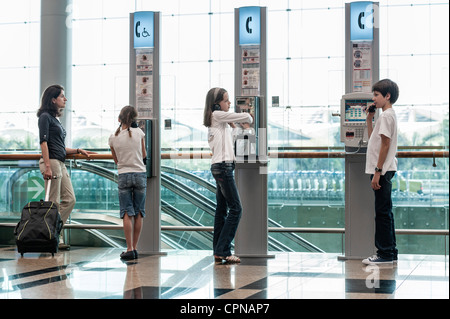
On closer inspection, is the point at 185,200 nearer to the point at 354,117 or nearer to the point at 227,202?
the point at 227,202

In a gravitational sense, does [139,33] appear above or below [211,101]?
above

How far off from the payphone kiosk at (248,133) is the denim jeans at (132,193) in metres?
0.84

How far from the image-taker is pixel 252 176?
18.5 ft

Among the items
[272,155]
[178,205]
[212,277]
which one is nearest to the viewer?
[212,277]

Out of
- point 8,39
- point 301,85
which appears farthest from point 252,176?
point 8,39

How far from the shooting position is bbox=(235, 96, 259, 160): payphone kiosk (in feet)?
18.3

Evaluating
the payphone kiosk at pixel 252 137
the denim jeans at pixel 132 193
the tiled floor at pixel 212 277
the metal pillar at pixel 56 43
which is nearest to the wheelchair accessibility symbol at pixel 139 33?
the payphone kiosk at pixel 252 137

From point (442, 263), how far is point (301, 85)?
14.2 feet

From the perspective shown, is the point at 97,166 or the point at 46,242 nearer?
the point at 46,242

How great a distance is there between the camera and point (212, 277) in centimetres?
431

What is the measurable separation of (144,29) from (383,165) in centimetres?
243

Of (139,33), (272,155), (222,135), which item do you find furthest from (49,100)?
(272,155)
